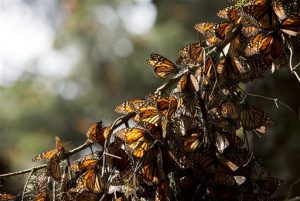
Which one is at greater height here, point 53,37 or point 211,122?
point 53,37

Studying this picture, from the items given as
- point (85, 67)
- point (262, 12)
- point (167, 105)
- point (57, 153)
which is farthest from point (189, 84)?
point (85, 67)

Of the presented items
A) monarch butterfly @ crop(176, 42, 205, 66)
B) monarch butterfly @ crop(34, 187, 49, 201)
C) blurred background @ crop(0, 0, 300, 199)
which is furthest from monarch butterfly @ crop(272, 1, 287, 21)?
blurred background @ crop(0, 0, 300, 199)

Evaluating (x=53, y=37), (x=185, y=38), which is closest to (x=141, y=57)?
(x=185, y=38)

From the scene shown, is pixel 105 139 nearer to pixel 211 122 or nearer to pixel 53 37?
pixel 211 122

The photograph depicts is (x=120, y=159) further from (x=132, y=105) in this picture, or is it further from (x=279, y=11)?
(x=279, y=11)

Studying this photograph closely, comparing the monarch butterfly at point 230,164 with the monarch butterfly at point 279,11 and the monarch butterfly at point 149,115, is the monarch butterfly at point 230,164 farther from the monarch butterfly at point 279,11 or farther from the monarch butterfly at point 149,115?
the monarch butterfly at point 279,11

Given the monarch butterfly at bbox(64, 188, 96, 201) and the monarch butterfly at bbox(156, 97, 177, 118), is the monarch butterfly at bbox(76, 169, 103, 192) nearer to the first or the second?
the monarch butterfly at bbox(64, 188, 96, 201)
